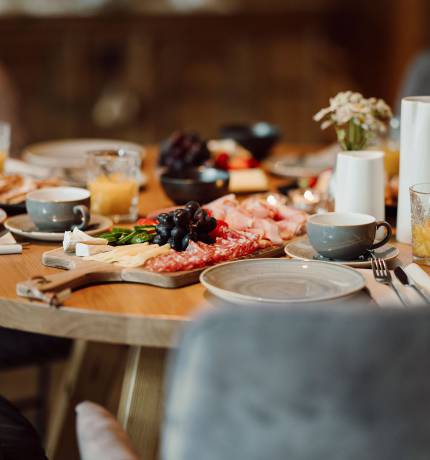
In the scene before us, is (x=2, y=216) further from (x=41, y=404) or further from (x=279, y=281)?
(x=41, y=404)

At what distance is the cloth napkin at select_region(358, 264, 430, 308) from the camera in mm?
1289

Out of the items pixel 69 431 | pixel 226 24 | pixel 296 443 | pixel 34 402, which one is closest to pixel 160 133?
A: pixel 226 24

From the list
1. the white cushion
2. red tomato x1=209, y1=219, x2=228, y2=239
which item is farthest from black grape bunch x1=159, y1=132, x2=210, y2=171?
the white cushion

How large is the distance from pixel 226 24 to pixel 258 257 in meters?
4.33

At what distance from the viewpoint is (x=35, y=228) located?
1760 millimetres

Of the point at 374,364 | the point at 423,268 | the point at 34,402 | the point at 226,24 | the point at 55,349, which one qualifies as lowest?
the point at 34,402

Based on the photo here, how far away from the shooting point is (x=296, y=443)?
723 mm

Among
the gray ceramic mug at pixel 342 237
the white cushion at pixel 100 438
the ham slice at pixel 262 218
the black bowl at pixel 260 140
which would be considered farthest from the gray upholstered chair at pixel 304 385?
the black bowl at pixel 260 140

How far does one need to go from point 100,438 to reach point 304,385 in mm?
435

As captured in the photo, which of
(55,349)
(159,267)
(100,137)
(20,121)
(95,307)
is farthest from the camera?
(100,137)

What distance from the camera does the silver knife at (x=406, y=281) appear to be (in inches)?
51.8

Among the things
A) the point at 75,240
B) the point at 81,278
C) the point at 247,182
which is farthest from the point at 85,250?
the point at 247,182

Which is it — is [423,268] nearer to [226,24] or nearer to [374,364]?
[374,364]

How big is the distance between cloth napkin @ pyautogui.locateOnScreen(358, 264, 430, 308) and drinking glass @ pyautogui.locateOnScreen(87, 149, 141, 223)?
2.20 feet
